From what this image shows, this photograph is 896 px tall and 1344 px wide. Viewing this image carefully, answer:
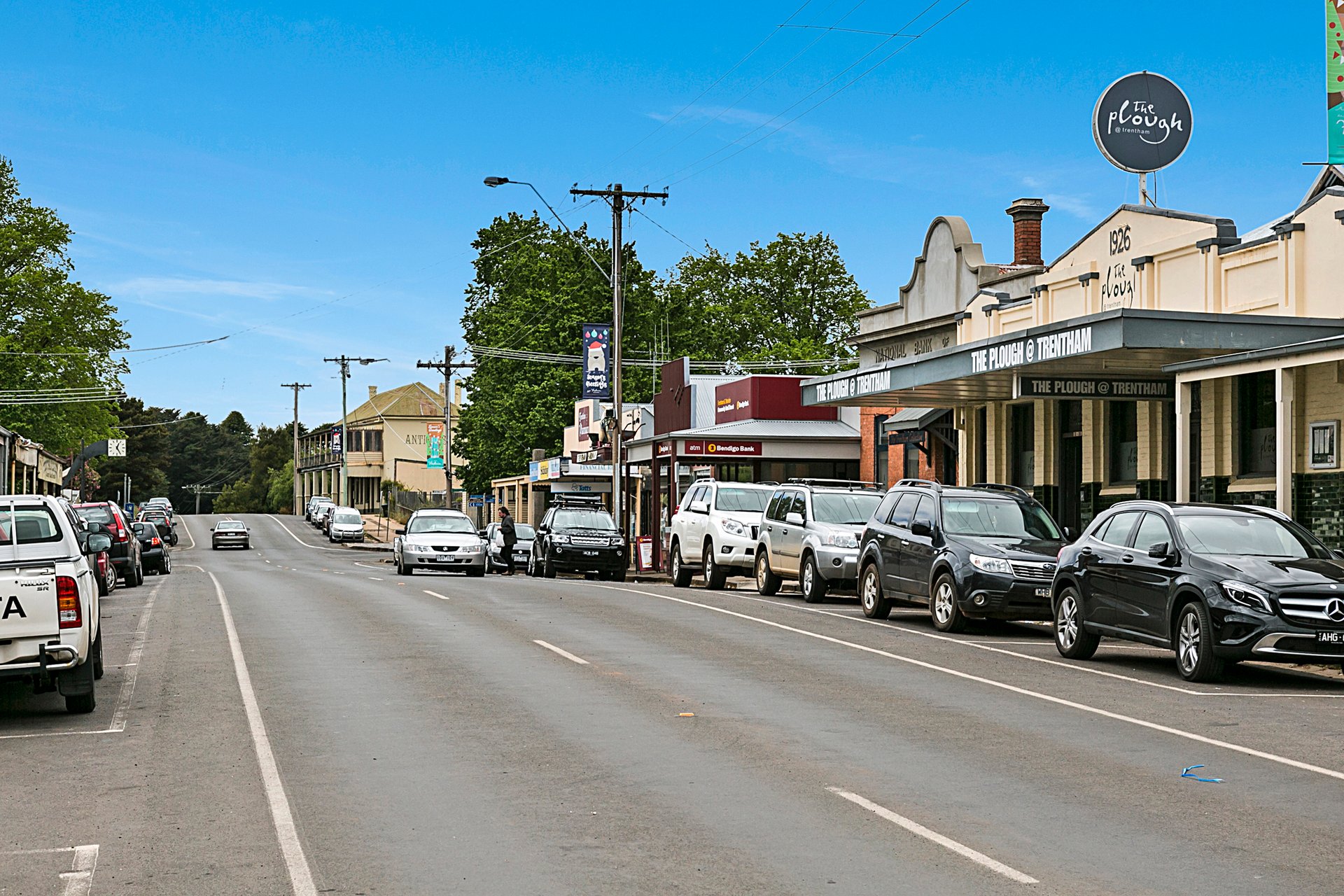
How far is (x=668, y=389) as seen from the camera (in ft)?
159

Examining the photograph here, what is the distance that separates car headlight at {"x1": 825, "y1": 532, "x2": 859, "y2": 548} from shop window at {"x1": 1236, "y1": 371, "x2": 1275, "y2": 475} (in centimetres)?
564

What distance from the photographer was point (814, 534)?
2459cm

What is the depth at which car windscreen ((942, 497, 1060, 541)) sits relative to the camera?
1966 cm

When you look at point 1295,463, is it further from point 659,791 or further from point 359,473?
point 359,473

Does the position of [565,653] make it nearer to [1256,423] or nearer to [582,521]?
[1256,423]

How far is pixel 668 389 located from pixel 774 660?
108ft

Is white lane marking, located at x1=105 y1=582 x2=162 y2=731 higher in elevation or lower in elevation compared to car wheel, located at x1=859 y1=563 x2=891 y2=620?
lower

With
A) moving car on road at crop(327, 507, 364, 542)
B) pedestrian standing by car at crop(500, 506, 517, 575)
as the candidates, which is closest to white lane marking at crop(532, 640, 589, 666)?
pedestrian standing by car at crop(500, 506, 517, 575)

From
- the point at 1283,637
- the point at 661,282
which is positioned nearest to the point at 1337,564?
the point at 1283,637

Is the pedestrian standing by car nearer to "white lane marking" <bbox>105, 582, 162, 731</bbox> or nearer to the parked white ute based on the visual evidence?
"white lane marking" <bbox>105, 582, 162, 731</bbox>

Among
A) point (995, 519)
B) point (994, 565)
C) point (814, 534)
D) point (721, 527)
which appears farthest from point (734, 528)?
point (994, 565)

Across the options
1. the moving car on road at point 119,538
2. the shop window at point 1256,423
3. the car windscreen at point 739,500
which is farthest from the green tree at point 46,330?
the shop window at point 1256,423

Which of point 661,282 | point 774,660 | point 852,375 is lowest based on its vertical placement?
point 774,660

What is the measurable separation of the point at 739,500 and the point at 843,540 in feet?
19.5
